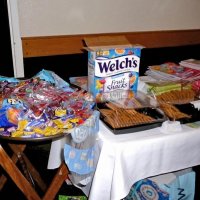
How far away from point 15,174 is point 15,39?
1.18 m

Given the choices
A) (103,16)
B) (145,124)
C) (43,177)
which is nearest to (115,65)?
(145,124)

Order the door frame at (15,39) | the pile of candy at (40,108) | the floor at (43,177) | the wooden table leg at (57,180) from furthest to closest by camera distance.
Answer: the door frame at (15,39), the floor at (43,177), the wooden table leg at (57,180), the pile of candy at (40,108)

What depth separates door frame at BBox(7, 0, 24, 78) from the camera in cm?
165

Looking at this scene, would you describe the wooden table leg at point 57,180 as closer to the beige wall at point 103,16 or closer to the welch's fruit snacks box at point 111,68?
the welch's fruit snacks box at point 111,68

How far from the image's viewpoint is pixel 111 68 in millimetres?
979

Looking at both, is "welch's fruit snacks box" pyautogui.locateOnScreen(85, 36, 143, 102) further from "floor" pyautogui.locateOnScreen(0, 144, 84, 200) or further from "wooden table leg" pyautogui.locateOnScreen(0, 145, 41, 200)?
"floor" pyautogui.locateOnScreen(0, 144, 84, 200)

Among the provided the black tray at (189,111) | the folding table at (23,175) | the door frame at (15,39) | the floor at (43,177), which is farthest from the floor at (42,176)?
the black tray at (189,111)

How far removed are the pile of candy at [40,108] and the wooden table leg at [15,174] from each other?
99mm

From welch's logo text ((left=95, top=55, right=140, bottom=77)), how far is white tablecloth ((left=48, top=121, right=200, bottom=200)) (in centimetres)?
22

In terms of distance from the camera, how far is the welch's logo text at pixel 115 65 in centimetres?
96

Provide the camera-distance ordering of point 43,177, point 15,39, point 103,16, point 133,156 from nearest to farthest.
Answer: point 133,156 → point 43,177 → point 15,39 → point 103,16

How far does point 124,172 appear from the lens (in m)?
0.82

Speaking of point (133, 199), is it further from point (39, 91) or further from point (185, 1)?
point (185, 1)

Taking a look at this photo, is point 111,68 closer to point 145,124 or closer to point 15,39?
point 145,124
